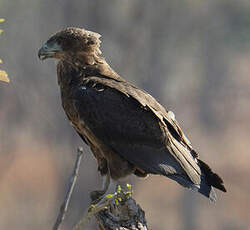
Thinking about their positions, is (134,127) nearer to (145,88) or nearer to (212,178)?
(212,178)

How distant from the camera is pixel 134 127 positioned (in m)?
5.27

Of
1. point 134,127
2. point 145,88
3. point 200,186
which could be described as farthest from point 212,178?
point 145,88

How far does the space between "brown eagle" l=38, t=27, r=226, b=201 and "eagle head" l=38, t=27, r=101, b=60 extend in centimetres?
7

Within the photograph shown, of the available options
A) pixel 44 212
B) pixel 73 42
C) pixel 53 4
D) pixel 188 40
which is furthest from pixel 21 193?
pixel 73 42

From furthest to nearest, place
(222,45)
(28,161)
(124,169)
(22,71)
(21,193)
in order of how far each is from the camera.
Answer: (222,45), (28,161), (21,193), (22,71), (124,169)

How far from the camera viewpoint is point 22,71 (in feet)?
48.4

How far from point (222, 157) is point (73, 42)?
12988mm

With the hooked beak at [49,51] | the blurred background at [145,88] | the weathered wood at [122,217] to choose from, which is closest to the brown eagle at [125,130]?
the hooked beak at [49,51]

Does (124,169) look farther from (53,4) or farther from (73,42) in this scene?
(53,4)

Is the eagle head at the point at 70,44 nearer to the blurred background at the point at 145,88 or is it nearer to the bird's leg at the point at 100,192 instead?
the bird's leg at the point at 100,192

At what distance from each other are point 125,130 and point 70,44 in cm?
87

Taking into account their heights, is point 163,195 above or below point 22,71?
below

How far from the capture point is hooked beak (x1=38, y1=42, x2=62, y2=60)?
540cm

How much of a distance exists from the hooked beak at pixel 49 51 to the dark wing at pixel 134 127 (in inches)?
15.3
